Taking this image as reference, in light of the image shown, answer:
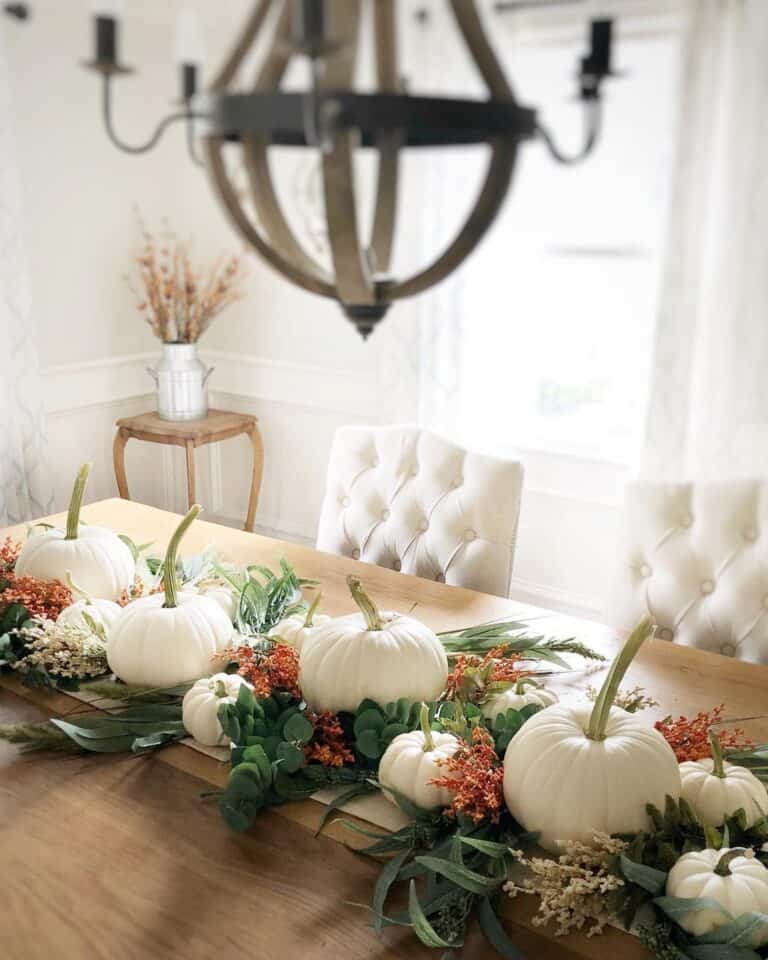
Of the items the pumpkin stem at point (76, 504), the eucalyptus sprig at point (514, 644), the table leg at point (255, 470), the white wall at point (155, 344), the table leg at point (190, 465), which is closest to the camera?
the eucalyptus sprig at point (514, 644)

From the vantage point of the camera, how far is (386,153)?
0.72 m

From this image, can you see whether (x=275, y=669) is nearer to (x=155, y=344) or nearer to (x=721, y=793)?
(x=721, y=793)

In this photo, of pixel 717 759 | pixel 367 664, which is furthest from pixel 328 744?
pixel 717 759

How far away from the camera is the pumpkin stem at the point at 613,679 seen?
99 cm

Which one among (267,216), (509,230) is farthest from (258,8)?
(509,230)

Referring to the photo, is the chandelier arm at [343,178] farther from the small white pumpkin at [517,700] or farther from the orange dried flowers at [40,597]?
the orange dried flowers at [40,597]

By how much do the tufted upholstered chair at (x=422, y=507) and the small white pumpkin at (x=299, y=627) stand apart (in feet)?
2.00

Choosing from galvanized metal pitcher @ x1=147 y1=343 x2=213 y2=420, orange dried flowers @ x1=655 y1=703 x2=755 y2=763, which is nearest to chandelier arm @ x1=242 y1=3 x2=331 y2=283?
orange dried flowers @ x1=655 y1=703 x2=755 y2=763

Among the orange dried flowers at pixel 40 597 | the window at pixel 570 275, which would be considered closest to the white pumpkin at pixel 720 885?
the orange dried flowers at pixel 40 597

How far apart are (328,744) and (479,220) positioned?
28.8 inches

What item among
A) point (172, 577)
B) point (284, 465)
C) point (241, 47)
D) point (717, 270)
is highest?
point (241, 47)

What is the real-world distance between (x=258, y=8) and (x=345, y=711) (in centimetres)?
84

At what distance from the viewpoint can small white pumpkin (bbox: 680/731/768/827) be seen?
1042mm

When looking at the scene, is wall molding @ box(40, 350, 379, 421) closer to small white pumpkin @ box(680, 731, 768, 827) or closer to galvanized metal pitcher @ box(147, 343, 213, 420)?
galvanized metal pitcher @ box(147, 343, 213, 420)
